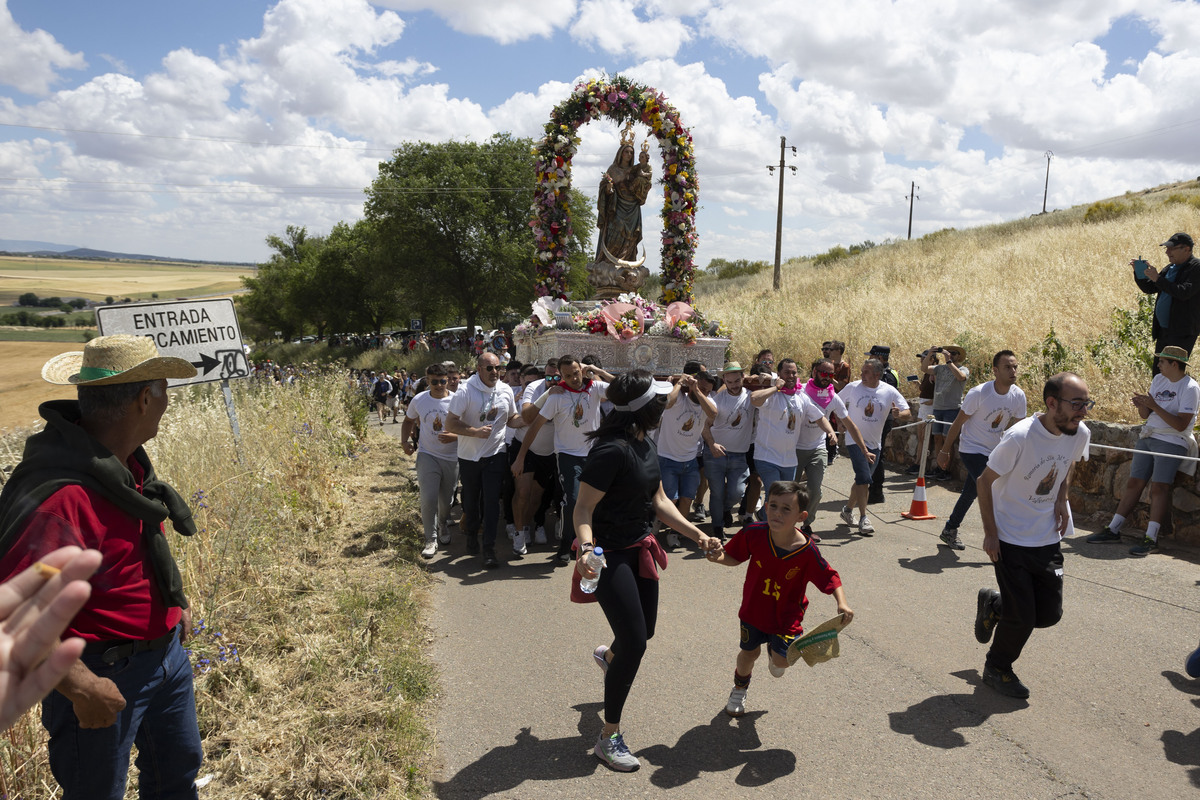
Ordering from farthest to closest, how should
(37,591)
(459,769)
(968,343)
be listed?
(968,343), (459,769), (37,591)

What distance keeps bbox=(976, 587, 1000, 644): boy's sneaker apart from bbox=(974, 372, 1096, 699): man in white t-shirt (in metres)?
0.20

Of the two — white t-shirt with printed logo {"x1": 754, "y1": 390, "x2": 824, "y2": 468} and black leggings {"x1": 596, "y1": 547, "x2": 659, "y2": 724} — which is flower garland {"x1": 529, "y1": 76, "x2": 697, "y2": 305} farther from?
black leggings {"x1": 596, "y1": 547, "x2": 659, "y2": 724}

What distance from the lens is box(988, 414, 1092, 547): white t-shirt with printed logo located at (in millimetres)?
4375

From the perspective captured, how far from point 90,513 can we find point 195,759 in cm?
108

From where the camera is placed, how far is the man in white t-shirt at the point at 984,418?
712 centimetres

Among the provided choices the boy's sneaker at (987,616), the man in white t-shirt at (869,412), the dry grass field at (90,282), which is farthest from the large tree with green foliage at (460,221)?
the dry grass field at (90,282)

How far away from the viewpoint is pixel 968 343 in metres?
12.5

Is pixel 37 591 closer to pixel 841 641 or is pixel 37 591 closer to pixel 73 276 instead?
pixel 841 641

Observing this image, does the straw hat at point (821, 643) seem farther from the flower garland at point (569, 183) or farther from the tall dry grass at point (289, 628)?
the flower garland at point (569, 183)

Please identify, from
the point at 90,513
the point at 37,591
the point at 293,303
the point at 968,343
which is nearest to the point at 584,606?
the point at 90,513

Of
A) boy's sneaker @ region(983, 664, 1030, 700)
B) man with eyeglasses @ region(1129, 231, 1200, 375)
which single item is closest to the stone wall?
man with eyeglasses @ region(1129, 231, 1200, 375)

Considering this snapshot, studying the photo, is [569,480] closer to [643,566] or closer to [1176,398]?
[643,566]

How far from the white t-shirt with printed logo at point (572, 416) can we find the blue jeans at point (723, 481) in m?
1.35

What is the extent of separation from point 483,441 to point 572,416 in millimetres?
1007
